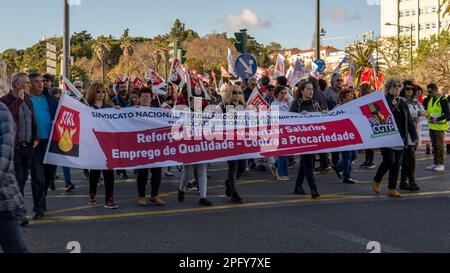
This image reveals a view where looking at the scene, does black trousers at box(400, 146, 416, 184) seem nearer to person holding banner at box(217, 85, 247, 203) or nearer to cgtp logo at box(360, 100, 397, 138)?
cgtp logo at box(360, 100, 397, 138)

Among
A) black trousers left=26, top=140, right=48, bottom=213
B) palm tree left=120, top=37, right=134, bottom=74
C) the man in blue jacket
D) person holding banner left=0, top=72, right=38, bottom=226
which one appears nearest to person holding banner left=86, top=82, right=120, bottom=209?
the man in blue jacket

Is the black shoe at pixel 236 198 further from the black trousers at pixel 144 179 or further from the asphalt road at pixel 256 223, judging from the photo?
the black trousers at pixel 144 179

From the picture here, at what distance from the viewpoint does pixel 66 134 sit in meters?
8.05

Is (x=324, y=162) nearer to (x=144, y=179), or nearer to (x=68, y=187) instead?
(x=144, y=179)

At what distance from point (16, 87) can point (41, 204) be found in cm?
178

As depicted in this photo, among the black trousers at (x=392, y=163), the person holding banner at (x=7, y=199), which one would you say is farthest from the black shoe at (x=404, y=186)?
the person holding banner at (x=7, y=199)

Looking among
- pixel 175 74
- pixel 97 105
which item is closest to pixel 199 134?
pixel 97 105

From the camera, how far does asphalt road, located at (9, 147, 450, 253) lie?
5.93 meters

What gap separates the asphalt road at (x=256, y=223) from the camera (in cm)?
593

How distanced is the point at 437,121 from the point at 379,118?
12.1 ft

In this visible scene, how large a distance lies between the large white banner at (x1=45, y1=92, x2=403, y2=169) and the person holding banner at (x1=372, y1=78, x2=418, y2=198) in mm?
120

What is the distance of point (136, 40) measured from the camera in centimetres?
11225
